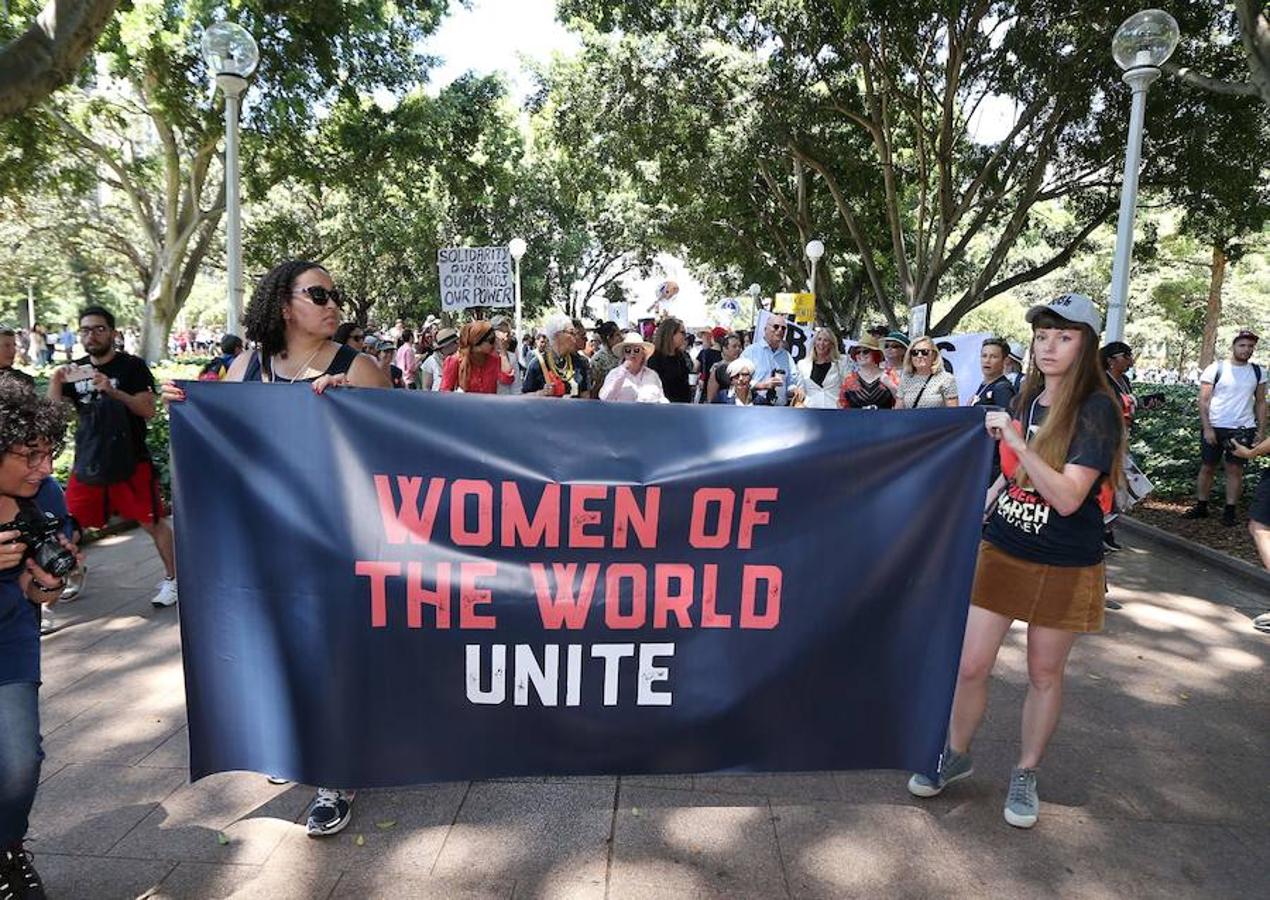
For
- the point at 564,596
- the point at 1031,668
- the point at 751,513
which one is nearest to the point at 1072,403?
the point at 1031,668

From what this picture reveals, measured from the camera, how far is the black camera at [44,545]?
217cm

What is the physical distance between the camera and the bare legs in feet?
9.75

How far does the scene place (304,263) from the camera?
3.01 metres

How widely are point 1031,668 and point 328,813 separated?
250cm

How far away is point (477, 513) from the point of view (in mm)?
2680

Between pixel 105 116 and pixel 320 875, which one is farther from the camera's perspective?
pixel 105 116

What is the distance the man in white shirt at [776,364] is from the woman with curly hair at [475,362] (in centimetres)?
225

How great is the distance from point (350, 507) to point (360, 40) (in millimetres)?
14639

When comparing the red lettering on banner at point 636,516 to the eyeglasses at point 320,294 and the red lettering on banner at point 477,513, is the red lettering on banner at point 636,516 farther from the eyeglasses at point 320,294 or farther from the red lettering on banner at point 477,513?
the eyeglasses at point 320,294

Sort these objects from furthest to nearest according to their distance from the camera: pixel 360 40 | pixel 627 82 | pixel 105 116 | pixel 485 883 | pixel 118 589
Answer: pixel 105 116 → pixel 627 82 → pixel 360 40 → pixel 118 589 → pixel 485 883

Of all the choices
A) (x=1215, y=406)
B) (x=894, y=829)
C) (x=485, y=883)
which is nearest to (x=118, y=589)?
(x=485, y=883)

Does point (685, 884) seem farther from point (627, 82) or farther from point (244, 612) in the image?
point (627, 82)

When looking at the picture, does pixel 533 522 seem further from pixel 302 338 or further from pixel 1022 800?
pixel 1022 800

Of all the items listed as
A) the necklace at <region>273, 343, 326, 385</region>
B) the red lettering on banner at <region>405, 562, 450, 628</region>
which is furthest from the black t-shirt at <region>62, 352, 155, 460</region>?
the red lettering on banner at <region>405, 562, 450, 628</region>
